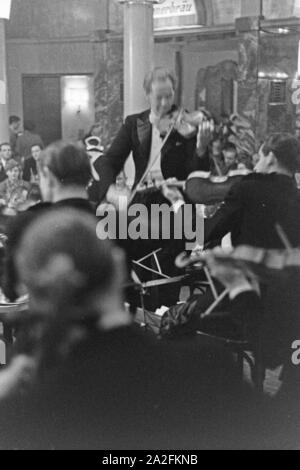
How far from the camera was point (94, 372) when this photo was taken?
1817 millimetres

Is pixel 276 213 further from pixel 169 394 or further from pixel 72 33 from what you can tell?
pixel 72 33

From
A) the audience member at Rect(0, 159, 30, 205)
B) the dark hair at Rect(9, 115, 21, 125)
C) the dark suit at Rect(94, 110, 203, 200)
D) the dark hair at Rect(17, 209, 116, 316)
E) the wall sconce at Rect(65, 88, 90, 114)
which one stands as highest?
the wall sconce at Rect(65, 88, 90, 114)

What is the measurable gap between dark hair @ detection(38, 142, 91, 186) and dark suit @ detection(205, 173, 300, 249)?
0.37 metres

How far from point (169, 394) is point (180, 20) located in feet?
3.55

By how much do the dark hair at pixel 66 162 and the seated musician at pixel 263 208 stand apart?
245 millimetres

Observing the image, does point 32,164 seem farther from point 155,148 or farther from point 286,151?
point 286,151

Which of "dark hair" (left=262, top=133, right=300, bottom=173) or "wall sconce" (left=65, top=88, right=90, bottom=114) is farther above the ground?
"wall sconce" (left=65, top=88, right=90, bottom=114)

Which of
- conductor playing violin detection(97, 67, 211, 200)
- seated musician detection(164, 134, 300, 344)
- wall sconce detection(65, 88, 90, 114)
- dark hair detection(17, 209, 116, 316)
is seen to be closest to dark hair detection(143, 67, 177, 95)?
conductor playing violin detection(97, 67, 211, 200)

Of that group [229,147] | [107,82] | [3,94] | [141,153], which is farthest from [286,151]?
[3,94]

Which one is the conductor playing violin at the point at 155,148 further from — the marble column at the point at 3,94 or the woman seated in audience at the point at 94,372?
the marble column at the point at 3,94

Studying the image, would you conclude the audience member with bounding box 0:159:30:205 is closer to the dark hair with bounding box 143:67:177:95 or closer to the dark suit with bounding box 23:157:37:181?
the dark suit with bounding box 23:157:37:181

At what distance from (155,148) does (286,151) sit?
0.36 metres

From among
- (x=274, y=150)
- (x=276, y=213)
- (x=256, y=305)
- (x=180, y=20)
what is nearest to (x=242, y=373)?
(x=256, y=305)

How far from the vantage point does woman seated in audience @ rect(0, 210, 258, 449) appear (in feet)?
5.75
